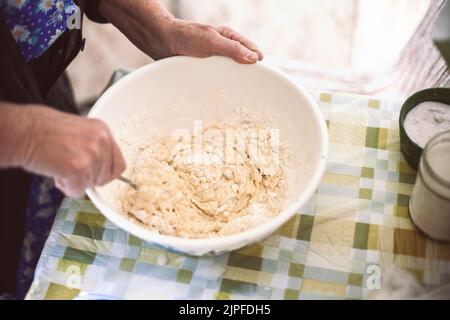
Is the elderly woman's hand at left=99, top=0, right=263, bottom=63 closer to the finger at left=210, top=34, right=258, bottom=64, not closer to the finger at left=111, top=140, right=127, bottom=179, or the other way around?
the finger at left=210, top=34, right=258, bottom=64

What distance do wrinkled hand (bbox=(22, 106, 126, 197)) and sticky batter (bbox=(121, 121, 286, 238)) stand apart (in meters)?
0.16

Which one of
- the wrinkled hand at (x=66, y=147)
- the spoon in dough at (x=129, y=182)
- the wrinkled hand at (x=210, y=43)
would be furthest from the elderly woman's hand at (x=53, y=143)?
the wrinkled hand at (x=210, y=43)

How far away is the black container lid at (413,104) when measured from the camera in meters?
1.03

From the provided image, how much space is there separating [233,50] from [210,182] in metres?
0.28

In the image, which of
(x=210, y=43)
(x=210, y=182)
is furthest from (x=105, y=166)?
(x=210, y=43)

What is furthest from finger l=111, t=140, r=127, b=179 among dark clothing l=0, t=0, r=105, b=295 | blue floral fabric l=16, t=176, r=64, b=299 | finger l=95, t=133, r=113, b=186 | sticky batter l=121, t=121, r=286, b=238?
blue floral fabric l=16, t=176, r=64, b=299

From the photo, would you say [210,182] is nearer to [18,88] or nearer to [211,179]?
[211,179]

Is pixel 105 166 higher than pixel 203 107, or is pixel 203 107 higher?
pixel 105 166

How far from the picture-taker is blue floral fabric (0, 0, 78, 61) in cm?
97

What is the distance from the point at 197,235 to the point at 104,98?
0.34 metres

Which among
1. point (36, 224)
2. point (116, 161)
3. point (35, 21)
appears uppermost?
point (35, 21)

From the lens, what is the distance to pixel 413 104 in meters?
1.08

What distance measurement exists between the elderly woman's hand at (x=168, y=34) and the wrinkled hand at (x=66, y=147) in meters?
0.34

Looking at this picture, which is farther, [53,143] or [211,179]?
[211,179]
